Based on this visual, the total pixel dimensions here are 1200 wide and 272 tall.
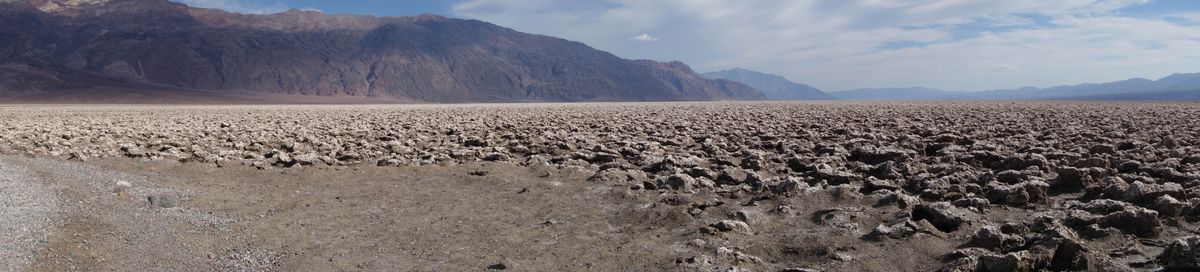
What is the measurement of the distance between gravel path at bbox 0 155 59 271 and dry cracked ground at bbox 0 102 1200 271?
1.0 inches

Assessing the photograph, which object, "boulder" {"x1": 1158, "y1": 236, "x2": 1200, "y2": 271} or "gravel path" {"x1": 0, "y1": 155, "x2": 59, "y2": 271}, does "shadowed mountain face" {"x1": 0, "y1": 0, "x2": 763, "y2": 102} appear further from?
"boulder" {"x1": 1158, "y1": 236, "x2": 1200, "y2": 271}

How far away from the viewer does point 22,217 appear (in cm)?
542

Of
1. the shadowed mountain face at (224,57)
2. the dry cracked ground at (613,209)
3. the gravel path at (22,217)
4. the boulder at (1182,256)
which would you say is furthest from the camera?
the shadowed mountain face at (224,57)

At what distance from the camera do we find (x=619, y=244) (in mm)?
4824

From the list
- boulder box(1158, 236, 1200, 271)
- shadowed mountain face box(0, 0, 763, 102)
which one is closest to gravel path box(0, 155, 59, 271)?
boulder box(1158, 236, 1200, 271)

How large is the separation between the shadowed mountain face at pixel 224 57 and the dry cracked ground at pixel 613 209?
354 ft

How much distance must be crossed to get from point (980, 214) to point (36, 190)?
26.6ft

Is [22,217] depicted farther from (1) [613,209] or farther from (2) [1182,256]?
(2) [1182,256]

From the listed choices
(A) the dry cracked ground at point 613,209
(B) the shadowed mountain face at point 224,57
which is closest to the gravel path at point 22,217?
(A) the dry cracked ground at point 613,209

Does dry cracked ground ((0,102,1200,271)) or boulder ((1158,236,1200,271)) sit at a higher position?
boulder ((1158,236,1200,271))

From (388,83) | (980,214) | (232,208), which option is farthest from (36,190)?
(388,83)

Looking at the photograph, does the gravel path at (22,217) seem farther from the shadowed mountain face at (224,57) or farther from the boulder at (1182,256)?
the shadowed mountain face at (224,57)

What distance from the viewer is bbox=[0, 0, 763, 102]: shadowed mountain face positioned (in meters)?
117

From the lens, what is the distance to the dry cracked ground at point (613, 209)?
13.9 feet
